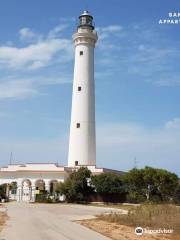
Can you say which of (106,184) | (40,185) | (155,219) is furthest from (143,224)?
(40,185)

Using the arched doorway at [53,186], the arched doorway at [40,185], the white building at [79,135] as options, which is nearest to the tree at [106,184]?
the white building at [79,135]

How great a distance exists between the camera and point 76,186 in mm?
46469

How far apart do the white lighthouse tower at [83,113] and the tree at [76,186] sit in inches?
108

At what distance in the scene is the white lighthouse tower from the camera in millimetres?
49594

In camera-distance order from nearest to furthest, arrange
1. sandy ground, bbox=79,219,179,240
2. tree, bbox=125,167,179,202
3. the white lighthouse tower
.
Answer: sandy ground, bbox=79,219,179,240 < tree, bbox=125,167,179,202 < the white lighthouse tower

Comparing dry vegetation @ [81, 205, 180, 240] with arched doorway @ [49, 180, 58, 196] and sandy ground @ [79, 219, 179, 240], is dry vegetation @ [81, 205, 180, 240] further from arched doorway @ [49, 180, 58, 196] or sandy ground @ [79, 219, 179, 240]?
arched doorway @ [49, 180, 58, 196]

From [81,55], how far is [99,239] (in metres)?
38.2

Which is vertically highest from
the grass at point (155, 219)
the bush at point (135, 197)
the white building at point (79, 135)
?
the white building at point (79, 135)

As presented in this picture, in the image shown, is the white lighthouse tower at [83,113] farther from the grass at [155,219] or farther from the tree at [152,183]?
the grass at [155,219]

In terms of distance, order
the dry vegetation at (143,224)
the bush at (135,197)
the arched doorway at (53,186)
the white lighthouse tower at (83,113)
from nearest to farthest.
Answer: the dry vegetation at (143,224) → the bush at (135,197) → the white lighthouse tower at (83,113) → the arched doorway at (53,186)

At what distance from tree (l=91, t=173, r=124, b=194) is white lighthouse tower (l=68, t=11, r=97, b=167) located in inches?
102

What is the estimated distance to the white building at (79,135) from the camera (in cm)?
4969

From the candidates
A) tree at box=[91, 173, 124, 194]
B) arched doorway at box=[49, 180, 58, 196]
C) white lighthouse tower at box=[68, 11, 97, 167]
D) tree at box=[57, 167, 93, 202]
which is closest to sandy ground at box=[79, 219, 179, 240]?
tree at box=[57, 167, 93, 202]

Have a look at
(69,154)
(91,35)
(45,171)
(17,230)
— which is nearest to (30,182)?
(45,171)
